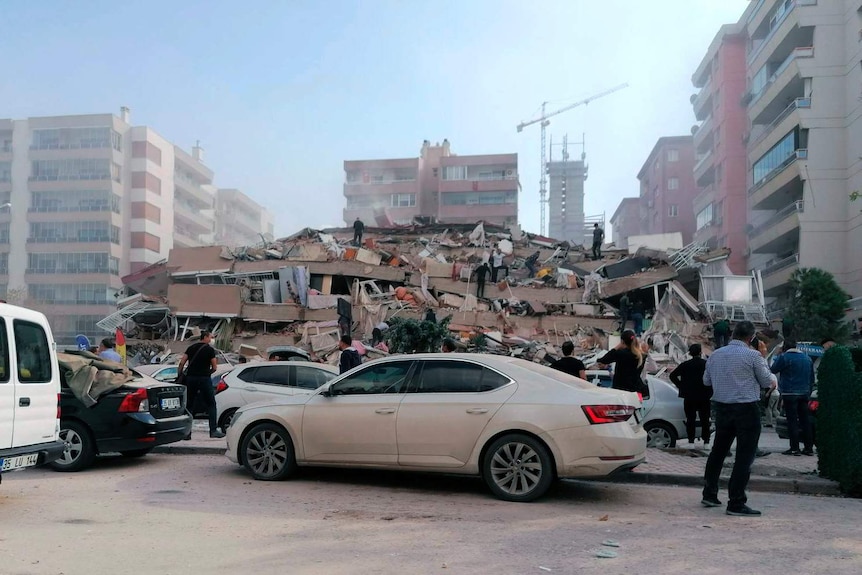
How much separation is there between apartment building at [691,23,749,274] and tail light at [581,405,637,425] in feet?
152

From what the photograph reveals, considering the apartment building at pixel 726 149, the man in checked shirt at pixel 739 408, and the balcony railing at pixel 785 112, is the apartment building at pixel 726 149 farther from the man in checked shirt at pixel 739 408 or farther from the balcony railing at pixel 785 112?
the man in checked shirt at pixel 739 408

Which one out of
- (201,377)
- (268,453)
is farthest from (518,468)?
(201,377)

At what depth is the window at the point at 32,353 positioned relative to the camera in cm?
683

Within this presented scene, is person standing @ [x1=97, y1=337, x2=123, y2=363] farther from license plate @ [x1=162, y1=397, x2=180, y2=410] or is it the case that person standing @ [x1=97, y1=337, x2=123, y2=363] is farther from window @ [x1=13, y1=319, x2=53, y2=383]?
window @ [x1=13, y1=319, x2=53, y2=383]

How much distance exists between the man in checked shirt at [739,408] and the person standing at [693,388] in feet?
11.8

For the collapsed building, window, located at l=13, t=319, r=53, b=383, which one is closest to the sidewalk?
window, located at l=13, t=319, r=53, b=383

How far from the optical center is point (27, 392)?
6789 mm

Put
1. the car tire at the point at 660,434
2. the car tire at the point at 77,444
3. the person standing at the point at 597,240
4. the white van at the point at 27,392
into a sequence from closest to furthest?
1. the white van at the point at 27,392
2. the car tire at the point at 77,444
3. the car tire at the point at 660,434
4. the person standing at the point at 597,240

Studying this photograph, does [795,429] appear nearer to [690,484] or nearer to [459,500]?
[690,484]

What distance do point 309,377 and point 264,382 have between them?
81 centimetres

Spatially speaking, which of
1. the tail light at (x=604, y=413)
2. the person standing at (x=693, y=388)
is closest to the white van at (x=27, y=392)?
the tail light at (x=604, y=413)

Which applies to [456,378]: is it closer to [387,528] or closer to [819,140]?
[387,528]

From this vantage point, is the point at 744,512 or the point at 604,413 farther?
the point at 604,413

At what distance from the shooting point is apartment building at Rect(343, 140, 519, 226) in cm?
7712
